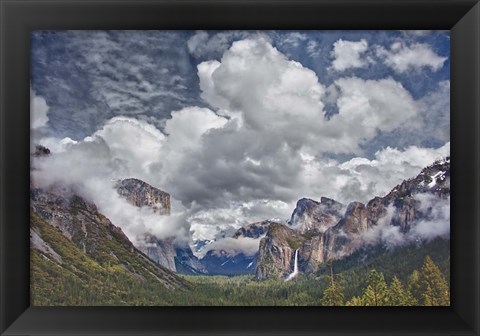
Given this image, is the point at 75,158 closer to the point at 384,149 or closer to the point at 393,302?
the point at 384,149

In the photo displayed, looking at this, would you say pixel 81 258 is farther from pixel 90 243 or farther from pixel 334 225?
pixel 334 225

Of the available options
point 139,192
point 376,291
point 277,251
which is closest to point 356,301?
point 376,291

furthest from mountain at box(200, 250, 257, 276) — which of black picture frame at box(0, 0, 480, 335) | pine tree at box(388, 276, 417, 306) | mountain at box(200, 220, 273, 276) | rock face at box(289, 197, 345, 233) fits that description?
pine tree at box(388, 276, 417, 306)

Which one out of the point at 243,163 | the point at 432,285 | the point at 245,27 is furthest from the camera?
the point at 243,163

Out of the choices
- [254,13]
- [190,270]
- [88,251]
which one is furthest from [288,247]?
[254,13]

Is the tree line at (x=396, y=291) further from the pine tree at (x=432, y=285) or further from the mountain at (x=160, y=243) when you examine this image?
the mountain at (x=160, y=243)

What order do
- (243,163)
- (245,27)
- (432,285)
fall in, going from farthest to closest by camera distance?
(243,163) → (432,285) → (245,27)

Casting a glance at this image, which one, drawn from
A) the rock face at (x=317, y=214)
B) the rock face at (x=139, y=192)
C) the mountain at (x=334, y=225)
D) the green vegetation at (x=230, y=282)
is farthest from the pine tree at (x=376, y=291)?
the rock face at (x=139, y=192)

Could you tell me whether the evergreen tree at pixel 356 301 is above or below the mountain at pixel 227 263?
below
